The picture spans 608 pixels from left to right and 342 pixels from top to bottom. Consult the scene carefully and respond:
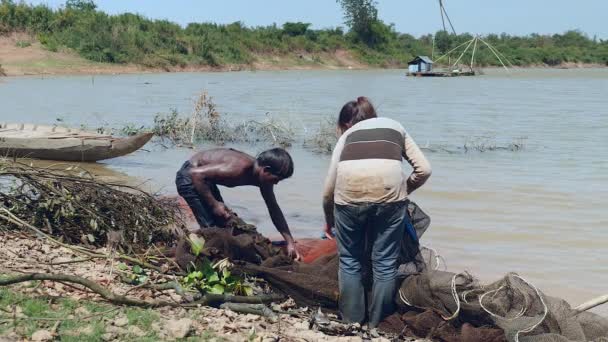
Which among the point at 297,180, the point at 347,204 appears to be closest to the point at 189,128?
the point at 297,180

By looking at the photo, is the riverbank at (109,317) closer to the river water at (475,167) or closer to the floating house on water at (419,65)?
the river water at (475,167)

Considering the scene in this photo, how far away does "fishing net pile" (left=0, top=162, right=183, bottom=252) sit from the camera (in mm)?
5477

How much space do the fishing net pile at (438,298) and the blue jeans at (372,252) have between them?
12 centimetres

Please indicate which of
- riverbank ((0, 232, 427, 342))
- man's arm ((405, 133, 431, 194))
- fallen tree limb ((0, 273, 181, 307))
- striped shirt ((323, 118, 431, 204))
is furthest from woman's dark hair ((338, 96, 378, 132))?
fallen tree limb ((0, 273, 181, 307))

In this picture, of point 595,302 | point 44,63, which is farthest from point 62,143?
point 44,63

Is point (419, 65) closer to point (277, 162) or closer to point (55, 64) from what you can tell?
point (55, 64)

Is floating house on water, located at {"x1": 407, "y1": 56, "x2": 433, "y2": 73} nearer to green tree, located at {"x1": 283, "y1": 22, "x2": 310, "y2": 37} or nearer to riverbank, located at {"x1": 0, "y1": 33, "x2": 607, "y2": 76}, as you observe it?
riverbank, located at {"x1": 0, "y1": 33, "x2": 607, "y2": 76}

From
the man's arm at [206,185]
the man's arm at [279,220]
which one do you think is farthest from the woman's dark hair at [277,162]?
the man's arm at [206,185]

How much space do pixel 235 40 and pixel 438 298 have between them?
5091cm

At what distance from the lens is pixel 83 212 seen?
553 centimetres

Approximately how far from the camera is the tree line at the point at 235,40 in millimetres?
43250

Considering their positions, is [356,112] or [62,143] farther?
[62,143]

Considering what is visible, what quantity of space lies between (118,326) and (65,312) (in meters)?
0.30

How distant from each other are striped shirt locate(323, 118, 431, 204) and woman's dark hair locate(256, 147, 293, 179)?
0.75m
